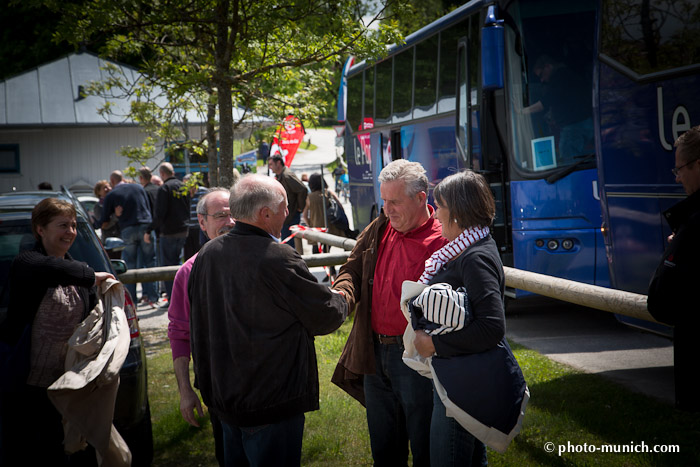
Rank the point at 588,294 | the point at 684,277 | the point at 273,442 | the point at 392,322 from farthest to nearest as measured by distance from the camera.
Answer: the point at 588,294
the point at 392,322
the point at 684,277
the point at 273,442

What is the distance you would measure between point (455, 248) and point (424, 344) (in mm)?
442

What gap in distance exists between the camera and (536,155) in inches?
329

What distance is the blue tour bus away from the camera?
17.9 feet

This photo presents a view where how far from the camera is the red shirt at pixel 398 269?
11.8 ft

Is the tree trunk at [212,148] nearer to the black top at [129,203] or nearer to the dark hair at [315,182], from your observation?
the black top at [129,203]

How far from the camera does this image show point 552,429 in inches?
195

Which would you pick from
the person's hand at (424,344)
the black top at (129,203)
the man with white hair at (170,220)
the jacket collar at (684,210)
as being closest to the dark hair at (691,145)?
the jacket collar at (684,210)

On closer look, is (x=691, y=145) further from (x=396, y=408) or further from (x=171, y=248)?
(x=171, y=248)

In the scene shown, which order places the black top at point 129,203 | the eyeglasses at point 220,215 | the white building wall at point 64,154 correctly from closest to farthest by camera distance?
the eyeglasses at point 220,215
the black top at point 129,203
the white building wall at point 64,154

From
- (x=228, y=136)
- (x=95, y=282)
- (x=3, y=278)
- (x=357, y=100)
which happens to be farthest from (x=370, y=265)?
(x=357, y=100)

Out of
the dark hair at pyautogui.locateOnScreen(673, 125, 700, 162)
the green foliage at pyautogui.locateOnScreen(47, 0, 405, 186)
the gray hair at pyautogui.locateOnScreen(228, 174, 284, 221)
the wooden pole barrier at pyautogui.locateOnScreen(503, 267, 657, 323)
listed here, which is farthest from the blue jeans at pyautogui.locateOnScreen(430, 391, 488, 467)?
the green foliage at pyautogui.locateOnScreen(47, 0, 405, 186)

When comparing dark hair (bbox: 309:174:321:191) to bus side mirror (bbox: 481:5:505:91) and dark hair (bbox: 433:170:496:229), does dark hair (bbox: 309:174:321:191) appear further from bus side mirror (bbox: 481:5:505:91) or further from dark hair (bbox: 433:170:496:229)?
dark hair (bbox: 433:170:496:229)

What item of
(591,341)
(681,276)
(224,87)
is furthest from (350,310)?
(591,341)

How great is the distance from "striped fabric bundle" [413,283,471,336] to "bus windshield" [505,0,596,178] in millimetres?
5696
